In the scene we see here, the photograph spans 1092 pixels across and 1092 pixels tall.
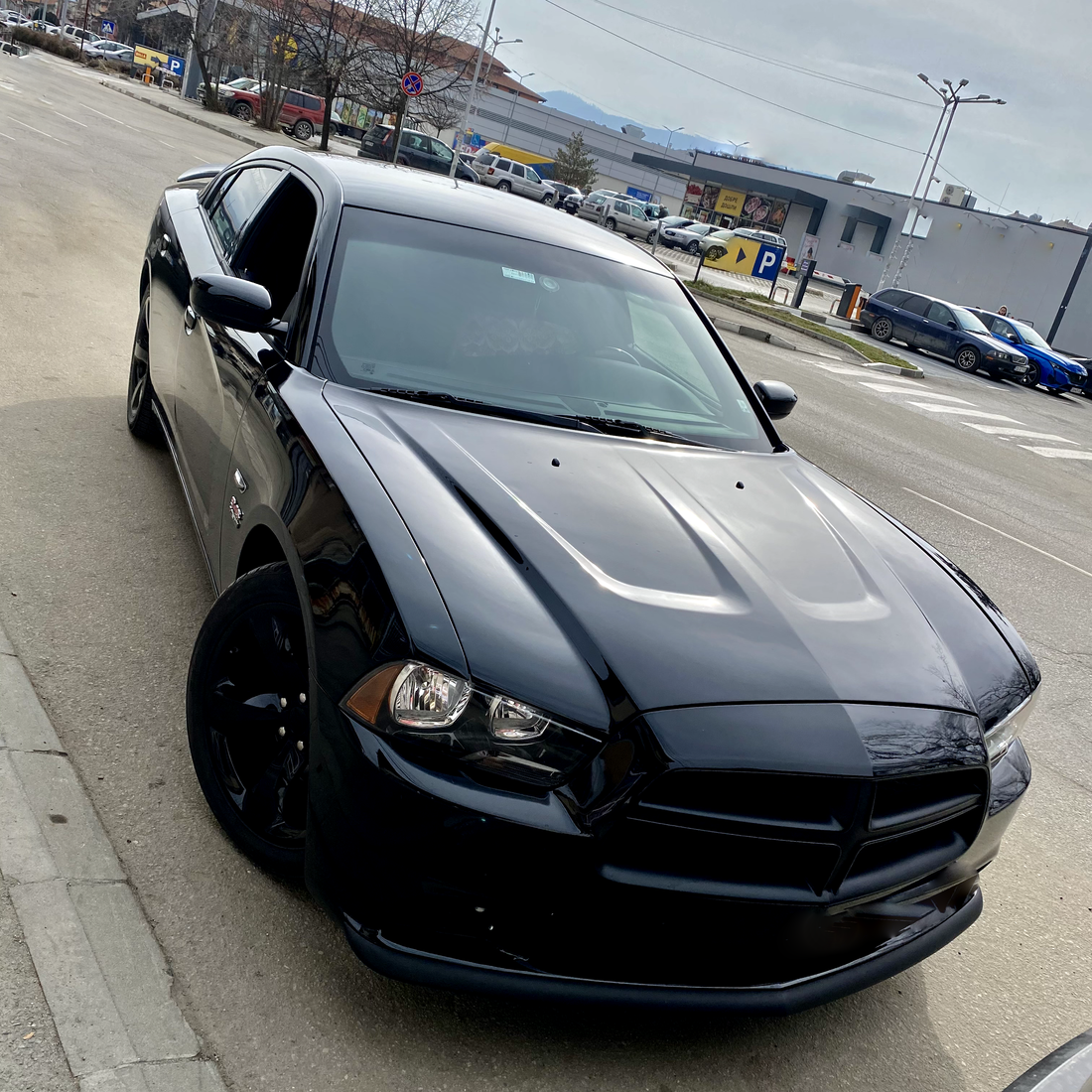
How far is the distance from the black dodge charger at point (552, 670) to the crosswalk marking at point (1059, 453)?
13.1m

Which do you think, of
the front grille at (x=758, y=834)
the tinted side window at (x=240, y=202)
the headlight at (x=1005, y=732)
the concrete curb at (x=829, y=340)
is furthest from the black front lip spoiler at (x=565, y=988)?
the concrete curb at (x=829, y=340)

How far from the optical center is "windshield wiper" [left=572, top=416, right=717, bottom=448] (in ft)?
10.6

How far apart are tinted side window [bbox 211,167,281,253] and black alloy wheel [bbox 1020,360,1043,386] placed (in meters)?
24.4

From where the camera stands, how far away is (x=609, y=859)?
196cm

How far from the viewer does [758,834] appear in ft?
6.57

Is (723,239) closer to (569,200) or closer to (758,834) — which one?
(569,200)

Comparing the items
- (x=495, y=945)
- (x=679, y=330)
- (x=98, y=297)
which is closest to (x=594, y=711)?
(x=495, y=945)

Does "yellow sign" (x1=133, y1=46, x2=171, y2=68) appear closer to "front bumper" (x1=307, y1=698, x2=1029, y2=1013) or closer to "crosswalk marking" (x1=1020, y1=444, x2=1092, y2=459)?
"crosswalk marking" (x1=1020, y1=444, x2=1092, y2=459)

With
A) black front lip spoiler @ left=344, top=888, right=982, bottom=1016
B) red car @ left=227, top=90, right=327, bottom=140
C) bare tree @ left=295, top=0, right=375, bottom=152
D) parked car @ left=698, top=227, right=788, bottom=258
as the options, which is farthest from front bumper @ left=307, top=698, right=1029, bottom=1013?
red car @ left=227, top=90, right=327, bottom=140

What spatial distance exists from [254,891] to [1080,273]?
173 ft

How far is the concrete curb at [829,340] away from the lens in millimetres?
21117

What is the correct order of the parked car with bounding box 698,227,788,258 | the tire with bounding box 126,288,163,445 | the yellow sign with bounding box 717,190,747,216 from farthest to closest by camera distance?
the yellow sign with bounding box 717,190,747,216 < the parked car with bounding box 698,227,788,258 < the tire with bounding box 126,288,163,445

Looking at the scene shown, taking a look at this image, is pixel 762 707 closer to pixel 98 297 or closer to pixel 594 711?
pixel 594 711

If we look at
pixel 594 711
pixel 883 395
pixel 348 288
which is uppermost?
pixel 348 288
